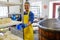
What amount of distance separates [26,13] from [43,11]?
1543mm

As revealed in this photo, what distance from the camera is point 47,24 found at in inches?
130

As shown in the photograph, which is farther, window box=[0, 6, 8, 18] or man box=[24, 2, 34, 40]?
man box=[24, 2, 34, 40]

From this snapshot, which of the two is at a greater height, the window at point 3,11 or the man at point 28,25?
the window at point 3,11

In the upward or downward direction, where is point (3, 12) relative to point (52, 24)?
upward

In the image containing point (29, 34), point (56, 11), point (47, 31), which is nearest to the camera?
point (47, 31)

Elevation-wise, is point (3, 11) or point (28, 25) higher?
point (3, 11)

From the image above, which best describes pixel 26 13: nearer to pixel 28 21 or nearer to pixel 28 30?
pixel 28 21

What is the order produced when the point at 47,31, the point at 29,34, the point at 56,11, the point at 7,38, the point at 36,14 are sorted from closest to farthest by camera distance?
the point at 7,38 < the point at 47,31 < the point at 29,34 < the point at 56,11 < the point at 36,14

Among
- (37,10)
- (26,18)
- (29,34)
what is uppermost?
(37,10)

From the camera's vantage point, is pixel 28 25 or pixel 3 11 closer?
pixel 28 25

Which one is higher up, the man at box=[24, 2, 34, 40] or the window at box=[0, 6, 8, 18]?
the window at box=[0, 6, 8, 18]

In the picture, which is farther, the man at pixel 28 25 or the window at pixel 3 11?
the man at pixel 28 25

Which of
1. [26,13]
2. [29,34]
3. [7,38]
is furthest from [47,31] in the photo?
[7,38]

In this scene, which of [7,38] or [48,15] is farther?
[48,15]
